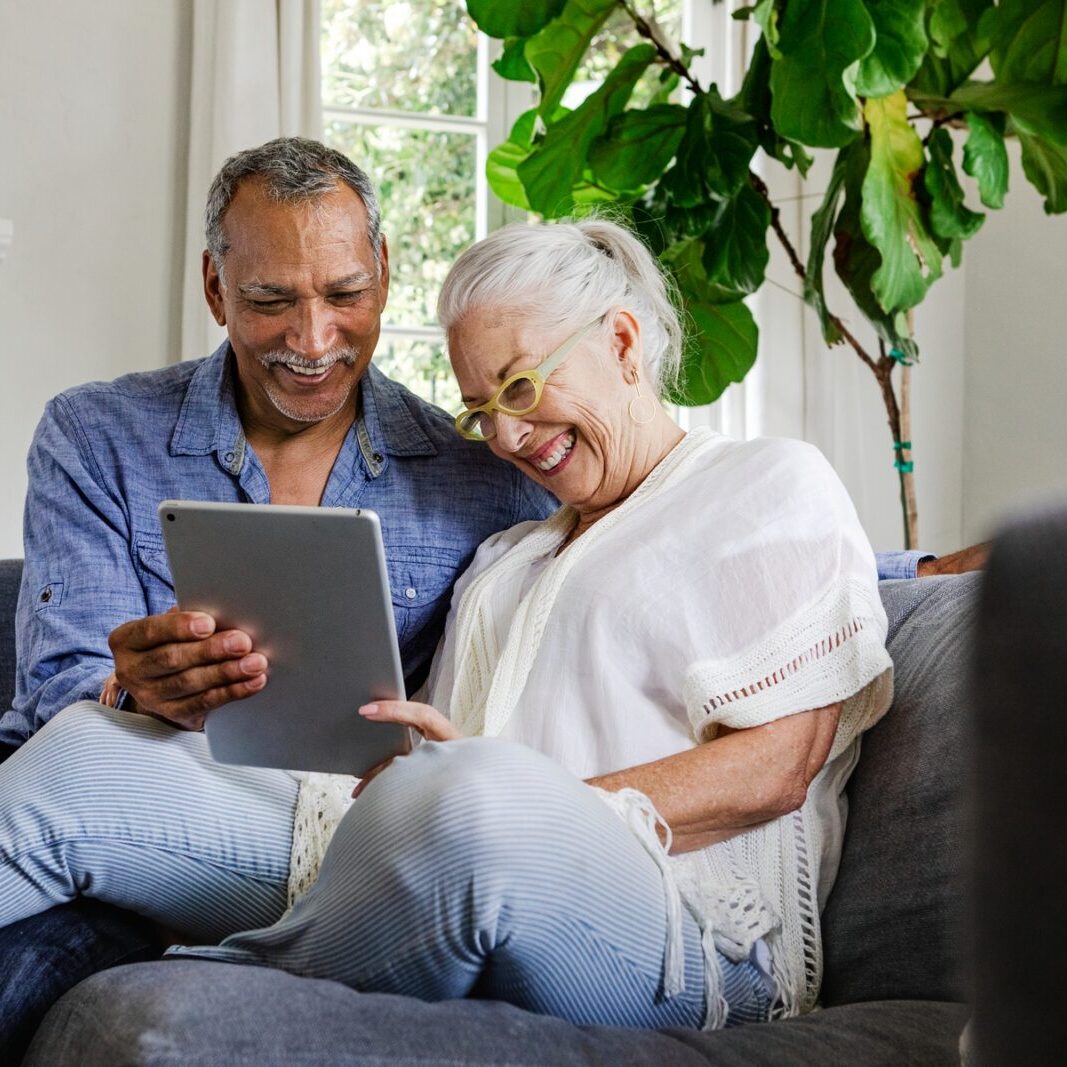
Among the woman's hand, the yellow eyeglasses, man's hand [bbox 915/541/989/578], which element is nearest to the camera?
the woman's hand

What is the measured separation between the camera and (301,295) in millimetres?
1687

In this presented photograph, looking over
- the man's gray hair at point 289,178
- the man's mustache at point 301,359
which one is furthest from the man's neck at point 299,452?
the man's gray hair at point 289,178

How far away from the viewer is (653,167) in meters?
2.35

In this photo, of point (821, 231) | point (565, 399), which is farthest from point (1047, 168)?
point (565, 399)

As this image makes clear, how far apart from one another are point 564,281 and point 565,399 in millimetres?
138

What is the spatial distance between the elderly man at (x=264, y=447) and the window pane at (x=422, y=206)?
1.40 meters

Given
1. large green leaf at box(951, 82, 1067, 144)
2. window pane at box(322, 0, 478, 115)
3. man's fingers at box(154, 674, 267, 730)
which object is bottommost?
man's fingers at box(154, 674, 267, 730)

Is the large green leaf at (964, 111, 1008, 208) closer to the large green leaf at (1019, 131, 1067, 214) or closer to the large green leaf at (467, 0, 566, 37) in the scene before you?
the large green leaf at (1019, 131, 1067, 214)

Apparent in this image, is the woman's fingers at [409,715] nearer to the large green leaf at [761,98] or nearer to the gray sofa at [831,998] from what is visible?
the gray sofa at [831,998]

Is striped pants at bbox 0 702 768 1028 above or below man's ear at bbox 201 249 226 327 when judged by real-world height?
below

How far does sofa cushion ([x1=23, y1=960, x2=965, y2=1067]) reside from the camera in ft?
2.79

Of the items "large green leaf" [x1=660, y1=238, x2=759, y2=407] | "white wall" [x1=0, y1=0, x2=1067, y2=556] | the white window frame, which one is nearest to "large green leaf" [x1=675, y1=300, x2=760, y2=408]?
"large green leaf" [x1=660, y1=238, x2=759, y2=407]

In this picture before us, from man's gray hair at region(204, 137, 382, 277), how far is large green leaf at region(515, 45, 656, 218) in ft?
2.15

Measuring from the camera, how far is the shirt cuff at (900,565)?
164 cm
